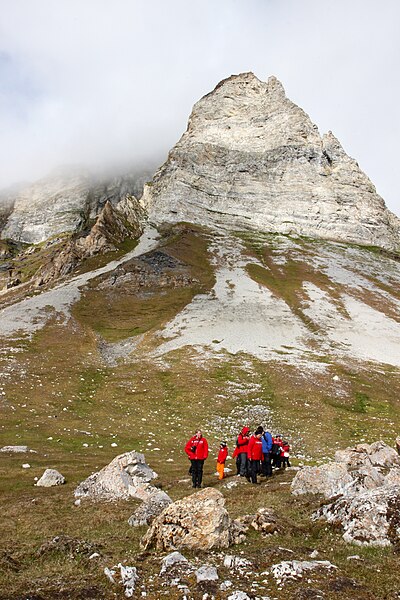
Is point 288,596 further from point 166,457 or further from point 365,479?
point 166,457

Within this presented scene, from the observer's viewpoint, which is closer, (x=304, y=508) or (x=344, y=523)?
(x=344, y=523)

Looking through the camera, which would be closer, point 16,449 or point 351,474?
point 351,474

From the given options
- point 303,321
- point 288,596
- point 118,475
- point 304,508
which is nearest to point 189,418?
point 118,475

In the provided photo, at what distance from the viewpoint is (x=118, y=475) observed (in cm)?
2170

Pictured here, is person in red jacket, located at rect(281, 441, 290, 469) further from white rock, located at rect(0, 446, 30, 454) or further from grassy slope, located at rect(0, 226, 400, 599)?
white rock, located at rect(0, 446, 30, 454)

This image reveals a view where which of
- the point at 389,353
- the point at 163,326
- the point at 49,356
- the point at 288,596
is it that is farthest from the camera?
the point at 163,326

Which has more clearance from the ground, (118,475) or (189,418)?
(118,475)

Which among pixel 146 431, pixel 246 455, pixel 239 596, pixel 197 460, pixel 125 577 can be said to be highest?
pixel 239 596

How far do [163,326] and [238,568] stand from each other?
72659 millimetres

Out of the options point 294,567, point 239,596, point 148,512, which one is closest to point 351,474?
point 148,512

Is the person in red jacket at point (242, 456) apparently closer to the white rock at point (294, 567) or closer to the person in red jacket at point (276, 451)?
the person in red jacket at point (276, 451)

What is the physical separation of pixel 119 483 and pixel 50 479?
4.11 metres

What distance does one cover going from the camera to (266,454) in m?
26.2

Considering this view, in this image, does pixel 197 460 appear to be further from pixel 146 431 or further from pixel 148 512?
pixel 146 431
